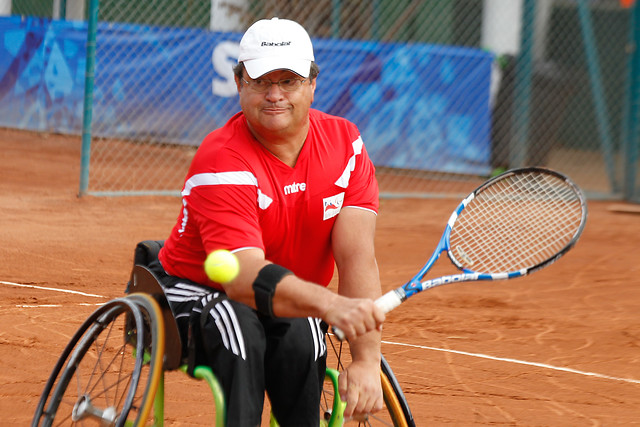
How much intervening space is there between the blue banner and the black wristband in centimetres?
849

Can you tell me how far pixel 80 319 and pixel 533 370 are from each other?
2.42 meters

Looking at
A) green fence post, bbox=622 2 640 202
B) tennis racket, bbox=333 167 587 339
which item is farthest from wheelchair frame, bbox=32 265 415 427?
green fence post, bbox=622 2 640 202

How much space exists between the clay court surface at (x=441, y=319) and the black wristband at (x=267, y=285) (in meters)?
1.41

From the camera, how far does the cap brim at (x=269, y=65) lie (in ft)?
9.33

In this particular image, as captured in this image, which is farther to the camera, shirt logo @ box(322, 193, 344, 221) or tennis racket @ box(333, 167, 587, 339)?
tennis racket @ box(333, 167, 587, 339)

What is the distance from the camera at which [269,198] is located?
9.27 ft

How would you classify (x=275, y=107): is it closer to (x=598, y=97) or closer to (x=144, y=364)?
(x=144, y=364)

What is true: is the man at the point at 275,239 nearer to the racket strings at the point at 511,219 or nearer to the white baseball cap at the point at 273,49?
the white baseball cap at the point at 273,49

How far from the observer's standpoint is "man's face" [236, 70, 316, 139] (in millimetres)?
2871

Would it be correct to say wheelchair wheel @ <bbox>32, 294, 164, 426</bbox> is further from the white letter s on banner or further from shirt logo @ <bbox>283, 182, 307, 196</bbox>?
the white letter s on banner

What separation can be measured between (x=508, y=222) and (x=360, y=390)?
1429mm

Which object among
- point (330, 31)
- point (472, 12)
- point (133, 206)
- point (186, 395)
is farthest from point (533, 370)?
point (472, 12)

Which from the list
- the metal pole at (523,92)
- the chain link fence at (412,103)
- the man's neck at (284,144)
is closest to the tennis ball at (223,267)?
the man's neck at (284,144)

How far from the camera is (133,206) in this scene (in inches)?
357
